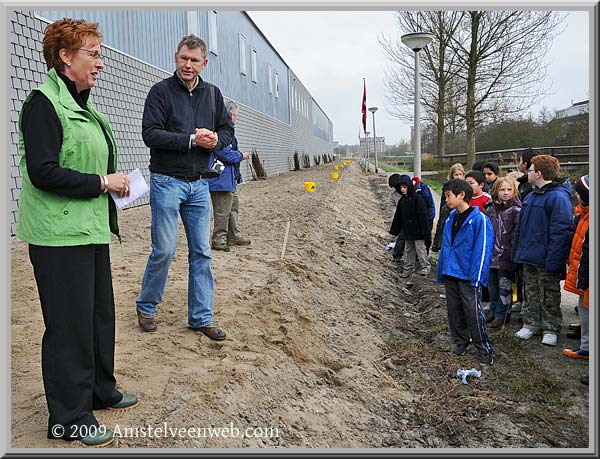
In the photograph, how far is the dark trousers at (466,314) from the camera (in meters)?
5.13

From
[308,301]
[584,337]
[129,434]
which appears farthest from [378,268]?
[129,434]

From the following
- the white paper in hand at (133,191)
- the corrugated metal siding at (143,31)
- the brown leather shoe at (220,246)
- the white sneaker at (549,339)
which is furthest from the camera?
the corrugated metal siding at (143,31)

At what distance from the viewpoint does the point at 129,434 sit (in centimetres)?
298

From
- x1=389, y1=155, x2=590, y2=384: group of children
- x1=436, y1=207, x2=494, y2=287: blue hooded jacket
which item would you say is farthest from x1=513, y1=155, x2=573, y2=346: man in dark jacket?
x1=436, y1=207, x2=494, y2=287: blue hooded jacket

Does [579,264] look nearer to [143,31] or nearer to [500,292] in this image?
[500,292]

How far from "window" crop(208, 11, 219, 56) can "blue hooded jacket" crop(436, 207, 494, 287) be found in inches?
617

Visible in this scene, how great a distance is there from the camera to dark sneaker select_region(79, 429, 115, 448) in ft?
9.30

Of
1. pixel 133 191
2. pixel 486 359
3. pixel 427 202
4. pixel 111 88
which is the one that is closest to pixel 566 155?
pixel 427 202

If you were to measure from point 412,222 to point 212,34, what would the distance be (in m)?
13.8

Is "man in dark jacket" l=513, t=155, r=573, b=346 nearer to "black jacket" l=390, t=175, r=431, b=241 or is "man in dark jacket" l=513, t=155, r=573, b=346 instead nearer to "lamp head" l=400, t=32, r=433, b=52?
"black jacket" l=390, t=175, r=431, b=241

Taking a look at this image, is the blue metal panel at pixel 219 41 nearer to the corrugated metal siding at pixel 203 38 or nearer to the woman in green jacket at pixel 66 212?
the corrugated metal siding at pixel 203 38

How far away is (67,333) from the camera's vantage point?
2.87m

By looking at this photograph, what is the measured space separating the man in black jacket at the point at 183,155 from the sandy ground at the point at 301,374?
0.59 meters

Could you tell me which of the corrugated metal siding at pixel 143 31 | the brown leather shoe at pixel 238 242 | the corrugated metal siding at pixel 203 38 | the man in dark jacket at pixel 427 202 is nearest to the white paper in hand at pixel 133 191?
the brown leather shoe at pixel 238 242
